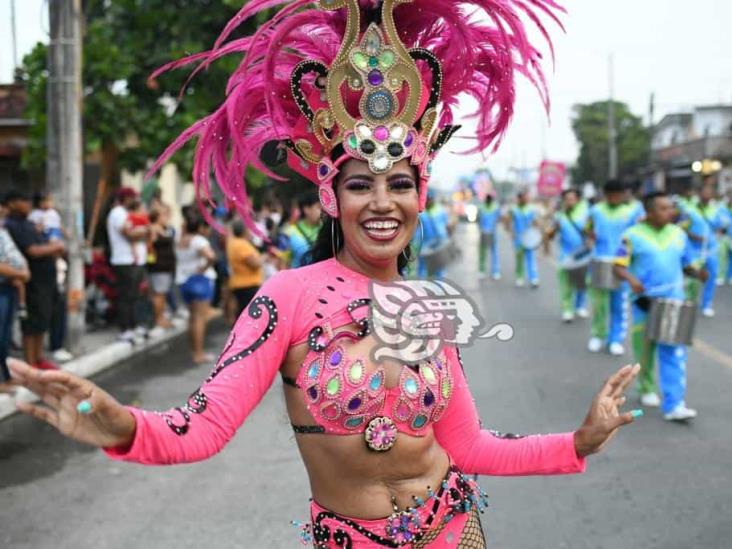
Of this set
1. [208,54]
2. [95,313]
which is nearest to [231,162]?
[208,54]

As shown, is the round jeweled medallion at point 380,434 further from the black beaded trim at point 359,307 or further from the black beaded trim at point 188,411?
the black beaded trim at point 188,411

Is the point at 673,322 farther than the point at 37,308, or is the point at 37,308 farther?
the point at 37,308

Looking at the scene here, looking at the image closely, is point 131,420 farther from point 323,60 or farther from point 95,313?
point 95,313

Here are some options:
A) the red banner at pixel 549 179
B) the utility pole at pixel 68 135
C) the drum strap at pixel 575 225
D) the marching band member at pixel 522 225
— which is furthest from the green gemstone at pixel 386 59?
the red banner at pixel 549 179

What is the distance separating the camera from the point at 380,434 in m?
2.20

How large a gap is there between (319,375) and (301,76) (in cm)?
81

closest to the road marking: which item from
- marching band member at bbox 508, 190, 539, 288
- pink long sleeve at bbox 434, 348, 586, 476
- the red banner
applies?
marching band member at bbox 508, 190, 539, 288

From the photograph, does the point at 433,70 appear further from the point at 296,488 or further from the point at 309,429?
the point at 296,488

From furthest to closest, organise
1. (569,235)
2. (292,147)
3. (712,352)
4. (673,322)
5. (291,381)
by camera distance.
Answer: (569,235)
(712,352)
(673,322)
(292,147)
(291,381)

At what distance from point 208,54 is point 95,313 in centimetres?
1005

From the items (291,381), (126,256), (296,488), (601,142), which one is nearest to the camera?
(291,381)

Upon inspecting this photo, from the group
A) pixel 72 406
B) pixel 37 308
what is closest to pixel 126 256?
pixel 37 308

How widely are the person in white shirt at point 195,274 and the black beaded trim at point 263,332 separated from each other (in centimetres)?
726

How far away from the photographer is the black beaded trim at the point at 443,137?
2.51 meters
